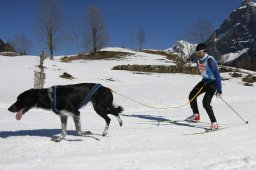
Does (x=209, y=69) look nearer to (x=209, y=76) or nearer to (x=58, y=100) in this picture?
(x=209, y=76)

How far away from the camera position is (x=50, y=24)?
160ft

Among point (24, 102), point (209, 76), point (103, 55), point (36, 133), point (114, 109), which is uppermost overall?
point (103, 55)

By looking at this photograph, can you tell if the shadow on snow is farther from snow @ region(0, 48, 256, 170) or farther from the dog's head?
the dog's head

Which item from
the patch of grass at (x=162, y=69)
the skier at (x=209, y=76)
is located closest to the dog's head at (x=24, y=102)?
the skier at (x=209, y=76)

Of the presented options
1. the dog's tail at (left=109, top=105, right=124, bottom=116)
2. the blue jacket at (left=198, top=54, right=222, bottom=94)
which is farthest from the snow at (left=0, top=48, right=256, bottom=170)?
the blue jacket at (left=198, top=54, right=222, bottom=94)

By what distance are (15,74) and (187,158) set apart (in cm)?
2080

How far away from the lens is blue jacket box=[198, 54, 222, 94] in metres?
8.45

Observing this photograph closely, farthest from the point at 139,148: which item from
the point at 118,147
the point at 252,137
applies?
the point at 252,137

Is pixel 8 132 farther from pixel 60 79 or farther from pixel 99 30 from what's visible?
pixel 99 30

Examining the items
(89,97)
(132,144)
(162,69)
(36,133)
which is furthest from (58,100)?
(162,69)

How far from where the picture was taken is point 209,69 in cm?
862

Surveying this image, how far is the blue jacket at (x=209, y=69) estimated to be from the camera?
27.7 ft

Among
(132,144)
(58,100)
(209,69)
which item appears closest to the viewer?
(132,144)

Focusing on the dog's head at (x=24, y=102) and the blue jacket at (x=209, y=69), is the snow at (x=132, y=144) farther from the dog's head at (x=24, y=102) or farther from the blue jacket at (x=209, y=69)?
the blue jacket at (x=209, y=69)
